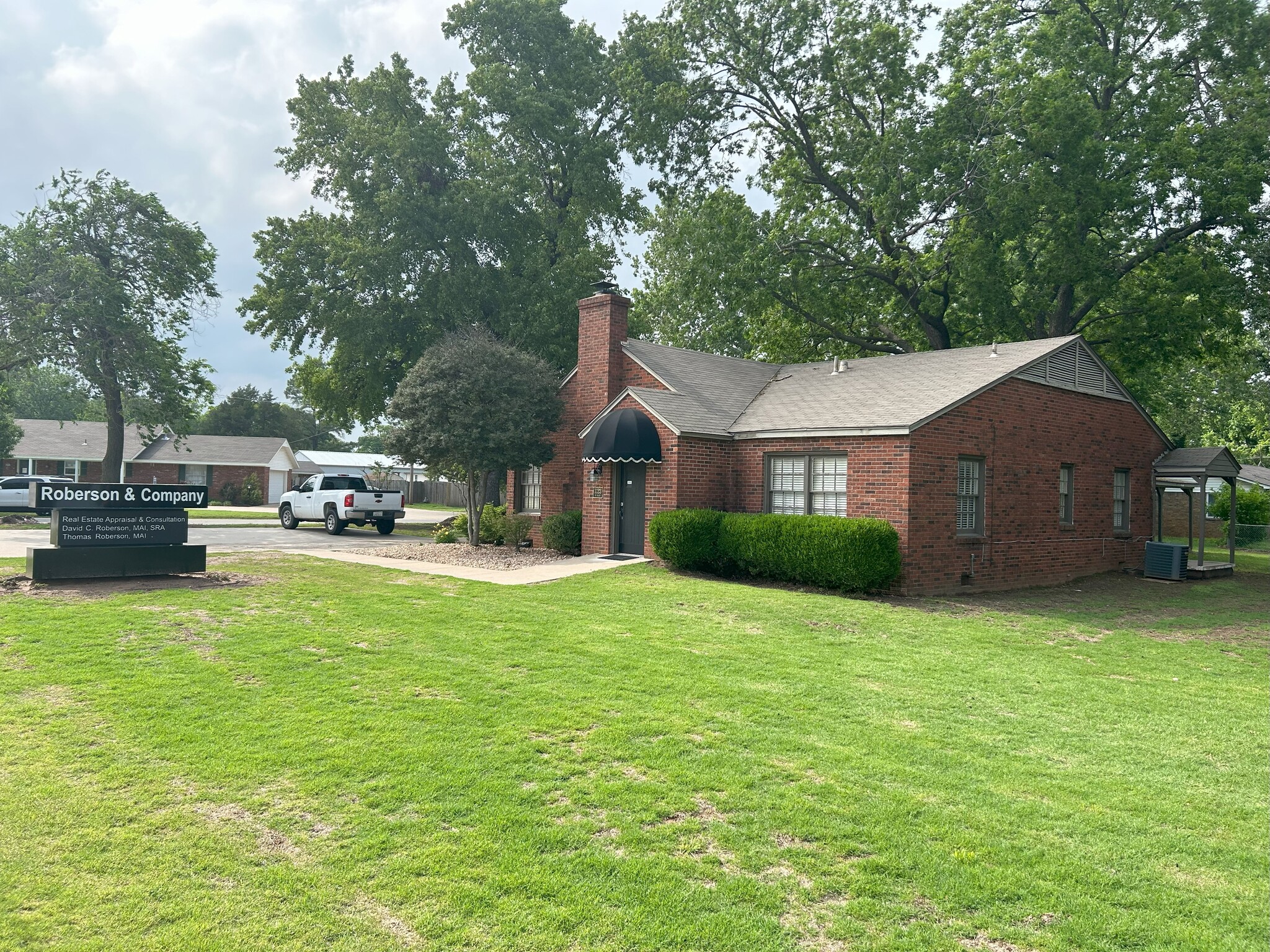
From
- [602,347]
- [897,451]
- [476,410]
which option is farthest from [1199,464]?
[476,410]

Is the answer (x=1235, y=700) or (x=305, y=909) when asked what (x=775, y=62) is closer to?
(x=1235, y=700)

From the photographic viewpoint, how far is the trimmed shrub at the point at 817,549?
1499cm

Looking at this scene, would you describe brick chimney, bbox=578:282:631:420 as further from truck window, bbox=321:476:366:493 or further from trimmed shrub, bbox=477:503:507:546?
truck window, bbox=321:476:366:493

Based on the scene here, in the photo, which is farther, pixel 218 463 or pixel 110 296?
pixel 218 463

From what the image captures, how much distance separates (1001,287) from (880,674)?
20.4 m

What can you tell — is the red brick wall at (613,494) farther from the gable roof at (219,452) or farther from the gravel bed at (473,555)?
the gable roof at (219,452)

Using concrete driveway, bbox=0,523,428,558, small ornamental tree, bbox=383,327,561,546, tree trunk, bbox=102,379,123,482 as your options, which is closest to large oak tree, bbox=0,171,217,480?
tree trunk, bbox=102,379,123,482

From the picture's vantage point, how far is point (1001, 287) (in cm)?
2577

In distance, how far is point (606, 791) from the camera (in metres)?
5.38

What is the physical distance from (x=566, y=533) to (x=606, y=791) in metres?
15.7

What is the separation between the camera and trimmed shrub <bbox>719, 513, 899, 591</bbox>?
14992 millimetres

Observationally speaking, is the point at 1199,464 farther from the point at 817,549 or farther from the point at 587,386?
the point at 587,386

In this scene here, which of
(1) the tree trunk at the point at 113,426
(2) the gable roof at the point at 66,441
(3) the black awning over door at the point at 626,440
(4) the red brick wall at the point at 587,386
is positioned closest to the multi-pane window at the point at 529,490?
(4) the red brick wall at the point at 587,386

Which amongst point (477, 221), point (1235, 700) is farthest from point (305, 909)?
point (477, 221)
